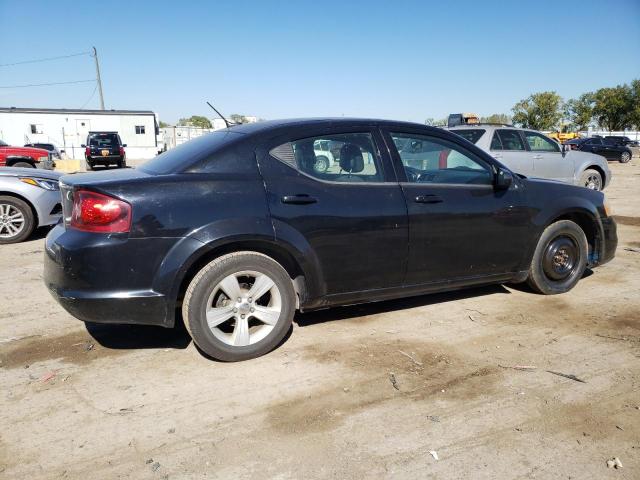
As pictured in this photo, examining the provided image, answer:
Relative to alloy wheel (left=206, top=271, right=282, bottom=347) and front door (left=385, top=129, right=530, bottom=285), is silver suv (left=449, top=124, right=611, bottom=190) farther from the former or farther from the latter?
alloy wheel (left=206, top=271, right=282, bottom=347)

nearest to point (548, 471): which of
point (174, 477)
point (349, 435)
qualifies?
point (349, 435)

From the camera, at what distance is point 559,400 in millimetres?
2934

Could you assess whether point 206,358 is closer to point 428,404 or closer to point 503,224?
point 428,404

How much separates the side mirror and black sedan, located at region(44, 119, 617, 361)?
0.02 m

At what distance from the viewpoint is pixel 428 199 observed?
3.91m

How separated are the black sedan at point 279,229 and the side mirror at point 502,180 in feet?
0.05

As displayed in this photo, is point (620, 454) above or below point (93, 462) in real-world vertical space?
below

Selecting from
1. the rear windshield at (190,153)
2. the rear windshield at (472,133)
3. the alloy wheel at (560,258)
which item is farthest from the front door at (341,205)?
the rear windshield at (472,133)

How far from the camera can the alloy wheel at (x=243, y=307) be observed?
3.32 metres

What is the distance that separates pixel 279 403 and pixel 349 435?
51 cm

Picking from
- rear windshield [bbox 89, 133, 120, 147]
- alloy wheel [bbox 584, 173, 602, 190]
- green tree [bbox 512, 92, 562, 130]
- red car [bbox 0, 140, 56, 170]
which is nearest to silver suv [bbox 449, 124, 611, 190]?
alloy wheel [bbox 584, 173, 602, 190]

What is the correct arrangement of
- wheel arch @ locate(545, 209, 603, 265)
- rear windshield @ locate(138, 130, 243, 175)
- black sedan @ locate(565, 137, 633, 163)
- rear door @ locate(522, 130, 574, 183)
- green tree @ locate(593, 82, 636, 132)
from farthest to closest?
green tree @ locate(593, 82, 636, 132) < black sedan @ locate(565, 137, 633, 163) < rear door @ locate(522, 130, 574, 183) < wheel arch @ locate(545, 209, 603, 265) < rear windshield @ locate(138, 130, 243, 175)

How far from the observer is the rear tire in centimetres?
734

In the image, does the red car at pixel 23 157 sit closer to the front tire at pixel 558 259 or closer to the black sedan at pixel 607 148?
the front tire at pixel 558 259
